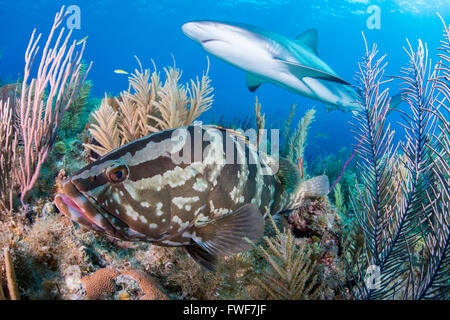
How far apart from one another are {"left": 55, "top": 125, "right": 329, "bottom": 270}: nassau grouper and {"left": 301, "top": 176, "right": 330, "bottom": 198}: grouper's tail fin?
82 centimetres

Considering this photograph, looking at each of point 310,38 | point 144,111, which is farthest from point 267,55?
point 144,111

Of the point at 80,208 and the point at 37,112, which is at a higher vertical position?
the point at 37,112

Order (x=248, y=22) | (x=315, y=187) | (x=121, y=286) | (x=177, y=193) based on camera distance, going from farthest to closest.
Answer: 1. (x=248, y=22)
2. (x=315, y=187)
3. (x=121, y=286)
4. (x=177, y=193)

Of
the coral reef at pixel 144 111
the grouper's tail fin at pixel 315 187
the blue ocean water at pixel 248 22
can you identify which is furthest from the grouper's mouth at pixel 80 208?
the blue ocean water at pixel 248 22

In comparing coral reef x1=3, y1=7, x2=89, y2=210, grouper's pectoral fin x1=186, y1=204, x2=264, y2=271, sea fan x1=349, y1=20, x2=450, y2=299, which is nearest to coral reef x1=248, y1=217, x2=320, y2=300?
grouper's pectoral fin x1=186, y1=204, x2=264, y2=271

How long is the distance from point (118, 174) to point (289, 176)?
202cm

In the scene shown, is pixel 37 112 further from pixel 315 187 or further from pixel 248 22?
pixel 248 22

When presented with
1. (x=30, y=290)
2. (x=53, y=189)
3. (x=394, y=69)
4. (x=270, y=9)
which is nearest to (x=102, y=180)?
(x=30, y=290)

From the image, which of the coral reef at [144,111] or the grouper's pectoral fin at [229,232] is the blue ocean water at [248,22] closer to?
the coral reef at [144,111]

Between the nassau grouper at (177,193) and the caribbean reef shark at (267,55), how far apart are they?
259 cm

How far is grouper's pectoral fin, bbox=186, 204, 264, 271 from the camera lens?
81.5 inches

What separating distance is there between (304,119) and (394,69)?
9822 cm

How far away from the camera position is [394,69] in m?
82.2

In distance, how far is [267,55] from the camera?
188 inches
